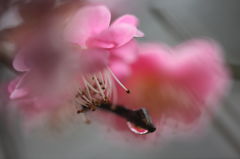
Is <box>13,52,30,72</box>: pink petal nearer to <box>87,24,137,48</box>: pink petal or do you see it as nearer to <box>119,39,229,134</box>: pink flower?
<box>87,24,137,48</box>: pink petal

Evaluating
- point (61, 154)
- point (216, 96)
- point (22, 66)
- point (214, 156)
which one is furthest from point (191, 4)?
point (22, 66)

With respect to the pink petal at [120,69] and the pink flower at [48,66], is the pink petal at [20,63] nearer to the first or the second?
the pink flower at [48,66]

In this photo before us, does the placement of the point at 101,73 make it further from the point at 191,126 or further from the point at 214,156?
the point at 214,156

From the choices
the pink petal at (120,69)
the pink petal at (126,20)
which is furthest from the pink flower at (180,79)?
the pink petal at (126,20)

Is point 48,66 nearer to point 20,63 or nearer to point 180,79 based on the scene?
point 20,63

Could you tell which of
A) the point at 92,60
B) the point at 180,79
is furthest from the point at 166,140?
the point at 92,60
